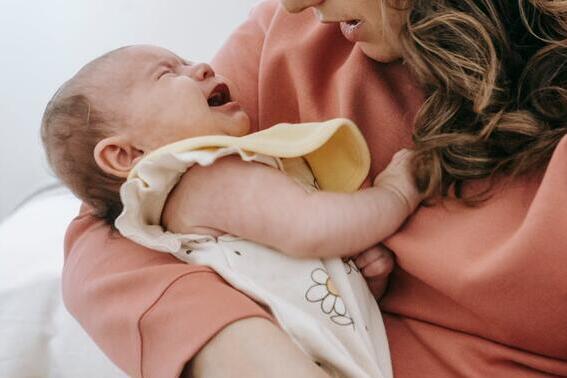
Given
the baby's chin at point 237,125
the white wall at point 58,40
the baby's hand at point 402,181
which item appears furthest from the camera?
the white wall at point 58,40

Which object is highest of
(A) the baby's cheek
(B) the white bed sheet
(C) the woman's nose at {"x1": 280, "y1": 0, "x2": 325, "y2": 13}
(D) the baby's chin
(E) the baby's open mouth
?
(C) the woman's nose at {"x1": 280, "y1": 0, "x2": 325, "y2": 13}

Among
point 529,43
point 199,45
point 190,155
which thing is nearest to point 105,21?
point 199,45

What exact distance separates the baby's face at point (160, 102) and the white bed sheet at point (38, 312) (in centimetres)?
48

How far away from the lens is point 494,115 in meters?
0.77

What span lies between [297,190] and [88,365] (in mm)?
606

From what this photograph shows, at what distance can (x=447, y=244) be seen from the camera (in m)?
0.76

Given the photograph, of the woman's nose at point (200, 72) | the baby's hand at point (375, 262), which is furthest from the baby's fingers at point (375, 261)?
the woman's nose at point (200, 72)

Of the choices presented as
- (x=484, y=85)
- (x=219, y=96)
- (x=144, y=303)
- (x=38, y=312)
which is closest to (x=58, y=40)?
(x=38, y=312)

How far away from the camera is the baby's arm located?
2.53 feet

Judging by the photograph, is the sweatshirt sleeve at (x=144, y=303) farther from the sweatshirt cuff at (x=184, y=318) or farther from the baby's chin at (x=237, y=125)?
the baby's chin at (x=237, y=125)

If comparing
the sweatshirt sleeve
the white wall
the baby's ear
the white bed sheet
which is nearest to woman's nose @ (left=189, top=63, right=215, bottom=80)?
the baby's ear

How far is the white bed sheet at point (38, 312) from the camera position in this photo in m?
1.16

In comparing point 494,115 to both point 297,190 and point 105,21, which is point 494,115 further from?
point 105,21

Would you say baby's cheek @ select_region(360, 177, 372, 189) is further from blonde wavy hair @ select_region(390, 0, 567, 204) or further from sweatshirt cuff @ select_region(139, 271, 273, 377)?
sweatshirt cuff @ select_region(139, 271, 273, 377)
